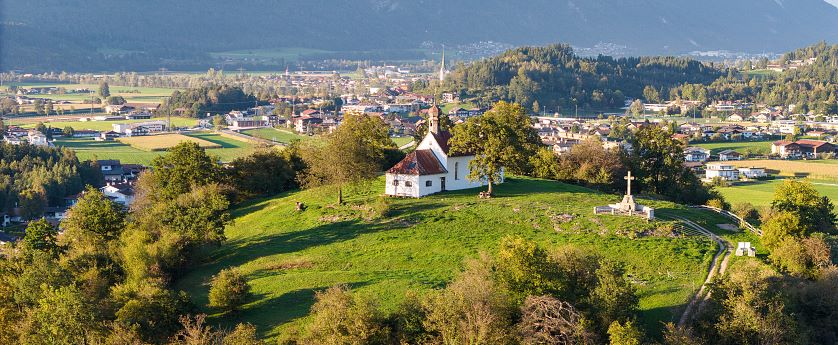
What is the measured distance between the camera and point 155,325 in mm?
27391

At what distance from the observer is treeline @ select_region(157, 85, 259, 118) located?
135 meters

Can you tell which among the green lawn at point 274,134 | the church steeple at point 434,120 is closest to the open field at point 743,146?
the green lawn at point 274,134

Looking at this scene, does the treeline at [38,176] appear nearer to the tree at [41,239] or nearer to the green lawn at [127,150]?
the green lawn at [127,150]

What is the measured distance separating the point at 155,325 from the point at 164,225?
37.8ft

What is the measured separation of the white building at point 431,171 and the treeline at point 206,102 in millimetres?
94950

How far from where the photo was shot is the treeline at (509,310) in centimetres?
2400

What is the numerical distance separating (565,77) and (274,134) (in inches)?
2783

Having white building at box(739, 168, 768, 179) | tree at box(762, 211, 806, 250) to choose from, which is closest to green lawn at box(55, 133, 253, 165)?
white building at box(739, 168, 768, 179)

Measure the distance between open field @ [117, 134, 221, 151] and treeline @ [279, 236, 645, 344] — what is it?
7019cm

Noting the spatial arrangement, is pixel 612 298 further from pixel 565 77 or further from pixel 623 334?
pixel 565 77

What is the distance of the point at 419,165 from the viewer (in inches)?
1684

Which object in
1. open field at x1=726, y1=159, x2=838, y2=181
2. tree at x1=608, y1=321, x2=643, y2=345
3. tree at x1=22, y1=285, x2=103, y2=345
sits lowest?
tree at x1=22, y1=285, x2=103, y2=345

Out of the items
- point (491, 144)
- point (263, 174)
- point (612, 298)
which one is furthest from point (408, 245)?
point (263, 174)

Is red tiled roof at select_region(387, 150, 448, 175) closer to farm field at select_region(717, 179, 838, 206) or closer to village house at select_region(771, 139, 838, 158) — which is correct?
farm field at select_region(717, 179, 838, 206)
